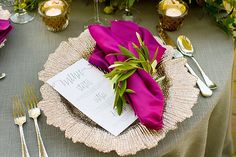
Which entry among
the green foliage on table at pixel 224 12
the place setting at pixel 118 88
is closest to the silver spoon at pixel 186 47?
the place setting at pixel 118 88

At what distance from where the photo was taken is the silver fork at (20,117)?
2.16ft

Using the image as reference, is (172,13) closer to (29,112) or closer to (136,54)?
(136,54)

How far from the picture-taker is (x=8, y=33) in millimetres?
879

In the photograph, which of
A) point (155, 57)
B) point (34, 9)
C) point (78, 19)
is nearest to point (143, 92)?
point (155, 57)

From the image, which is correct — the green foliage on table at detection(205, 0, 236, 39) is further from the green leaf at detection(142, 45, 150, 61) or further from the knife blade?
the green leaf at detection(142, 45, 150, 61)

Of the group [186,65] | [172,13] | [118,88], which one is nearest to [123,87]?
[118,88]

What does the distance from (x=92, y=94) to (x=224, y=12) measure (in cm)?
43

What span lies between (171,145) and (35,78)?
12.9 inches

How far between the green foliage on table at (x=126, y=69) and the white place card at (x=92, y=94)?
0.06 feet

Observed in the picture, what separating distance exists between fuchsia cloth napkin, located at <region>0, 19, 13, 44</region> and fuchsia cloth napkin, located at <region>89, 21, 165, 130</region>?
0.21 meters

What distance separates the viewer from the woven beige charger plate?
63 cm

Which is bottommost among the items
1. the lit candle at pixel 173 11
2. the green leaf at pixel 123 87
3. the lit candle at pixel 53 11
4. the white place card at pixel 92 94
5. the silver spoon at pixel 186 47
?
the white place card at pixel 92 94

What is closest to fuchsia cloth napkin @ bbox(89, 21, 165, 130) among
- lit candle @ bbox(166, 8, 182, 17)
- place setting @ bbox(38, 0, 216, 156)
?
place setting @ bbox(38, 0, 216, 156)

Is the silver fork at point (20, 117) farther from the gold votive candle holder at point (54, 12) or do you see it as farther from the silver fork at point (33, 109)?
the gold votive candle holder at point (54, 12)
